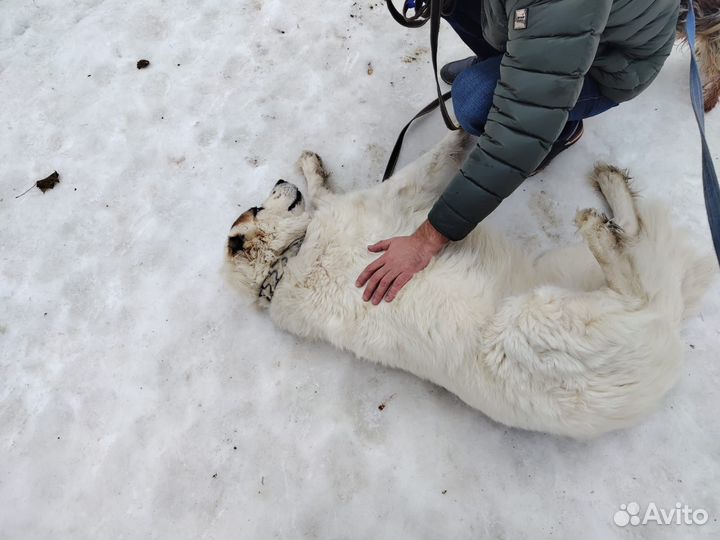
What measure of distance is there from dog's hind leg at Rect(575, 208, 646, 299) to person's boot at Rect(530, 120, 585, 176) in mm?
630

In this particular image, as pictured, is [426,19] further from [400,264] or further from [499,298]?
[499,298]

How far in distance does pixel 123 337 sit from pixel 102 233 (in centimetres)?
74

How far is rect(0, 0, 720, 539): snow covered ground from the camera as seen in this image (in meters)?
2.34

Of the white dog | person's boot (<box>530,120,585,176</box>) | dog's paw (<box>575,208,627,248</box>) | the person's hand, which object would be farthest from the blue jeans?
the person's hand

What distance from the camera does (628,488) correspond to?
2.27 meters

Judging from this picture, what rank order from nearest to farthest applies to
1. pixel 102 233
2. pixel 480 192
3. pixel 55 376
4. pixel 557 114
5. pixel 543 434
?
pixel 557 114
pixel 480 192
pixel 543 434
pixel 55 376
pixel 102 233

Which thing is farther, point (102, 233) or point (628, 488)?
point (102, 233)

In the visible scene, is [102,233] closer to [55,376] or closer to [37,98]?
[55,376]

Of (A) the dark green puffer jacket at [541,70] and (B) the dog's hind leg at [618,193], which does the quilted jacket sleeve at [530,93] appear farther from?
(B) the dog's hind leg at [618,193]

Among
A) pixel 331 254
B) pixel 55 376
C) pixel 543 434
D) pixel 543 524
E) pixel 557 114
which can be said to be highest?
pixel 557 114

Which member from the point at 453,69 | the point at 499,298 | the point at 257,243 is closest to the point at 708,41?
the point at 453,69

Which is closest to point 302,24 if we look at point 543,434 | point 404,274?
point 404,274

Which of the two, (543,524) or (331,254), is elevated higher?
(331,254)

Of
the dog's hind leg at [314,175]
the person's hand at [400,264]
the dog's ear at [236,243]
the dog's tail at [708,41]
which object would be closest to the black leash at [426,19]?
the dog's hind leg at [314,175]
